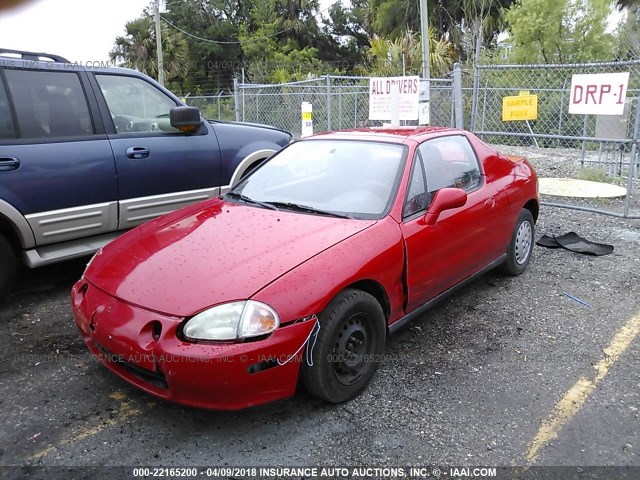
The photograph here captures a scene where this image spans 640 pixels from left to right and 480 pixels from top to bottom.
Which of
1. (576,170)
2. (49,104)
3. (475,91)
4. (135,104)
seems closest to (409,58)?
(576,170)

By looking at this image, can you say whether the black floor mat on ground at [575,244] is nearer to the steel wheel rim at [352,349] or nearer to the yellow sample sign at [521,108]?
the yellow sample sign at [521,108]

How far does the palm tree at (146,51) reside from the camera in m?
29.4

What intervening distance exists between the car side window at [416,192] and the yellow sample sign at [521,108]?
15.3ft

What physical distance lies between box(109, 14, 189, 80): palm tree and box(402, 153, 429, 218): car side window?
2824 centimetres

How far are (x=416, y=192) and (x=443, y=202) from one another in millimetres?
227

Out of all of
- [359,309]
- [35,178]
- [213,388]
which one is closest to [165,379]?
[213,388]

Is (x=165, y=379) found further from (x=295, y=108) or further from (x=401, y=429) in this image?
(x=295, y=108)

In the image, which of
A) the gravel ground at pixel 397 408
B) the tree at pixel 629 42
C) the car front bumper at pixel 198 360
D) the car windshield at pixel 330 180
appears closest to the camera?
the car front bumper at pixel 198 360

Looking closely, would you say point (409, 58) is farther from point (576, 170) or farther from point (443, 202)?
point (443, 202)

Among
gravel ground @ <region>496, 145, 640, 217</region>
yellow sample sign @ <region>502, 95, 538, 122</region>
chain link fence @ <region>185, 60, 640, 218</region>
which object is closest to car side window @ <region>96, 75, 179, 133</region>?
yellow sample sign @ <region>502, 95, 538, 122</region>

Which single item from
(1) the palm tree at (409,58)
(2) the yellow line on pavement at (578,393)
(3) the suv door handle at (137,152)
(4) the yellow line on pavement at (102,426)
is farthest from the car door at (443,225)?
(1) the palm tree at (409,58)

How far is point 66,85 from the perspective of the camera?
4.59 m

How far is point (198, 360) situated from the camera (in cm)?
254

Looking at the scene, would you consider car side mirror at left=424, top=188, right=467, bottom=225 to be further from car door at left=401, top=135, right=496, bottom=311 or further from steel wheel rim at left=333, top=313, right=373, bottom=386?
steel wheel rim at left=333, top=313, right=373, bottom=386
